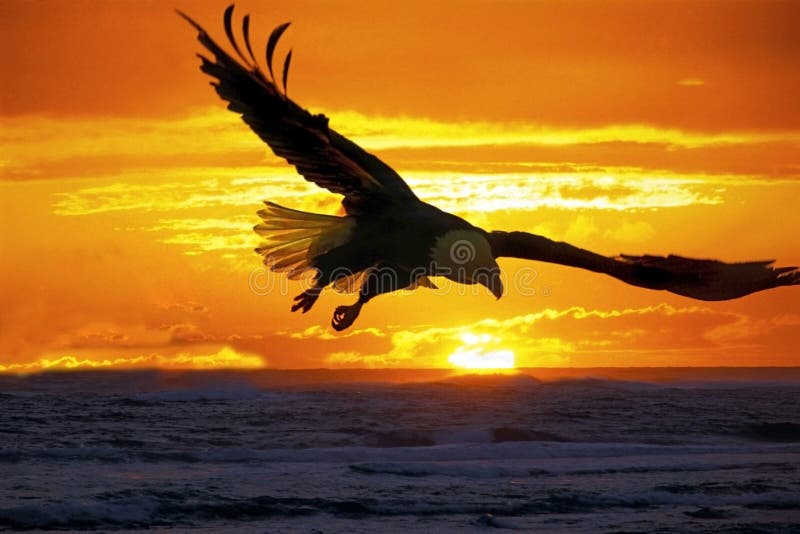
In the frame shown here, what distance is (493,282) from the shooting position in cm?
913

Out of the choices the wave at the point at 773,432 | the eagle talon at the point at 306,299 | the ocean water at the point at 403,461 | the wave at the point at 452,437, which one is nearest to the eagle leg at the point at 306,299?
the eagle talon at the point at 306,299

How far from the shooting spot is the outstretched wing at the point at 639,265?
361 inches

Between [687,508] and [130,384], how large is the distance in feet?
99.0

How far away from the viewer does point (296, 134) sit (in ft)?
→ 30.6

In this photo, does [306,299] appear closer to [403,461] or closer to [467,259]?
[467,259]

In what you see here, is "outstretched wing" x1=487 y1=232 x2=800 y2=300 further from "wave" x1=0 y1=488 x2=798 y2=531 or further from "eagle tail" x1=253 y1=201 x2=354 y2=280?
"wave" x1=0 y1=488 x2=798 y2=531

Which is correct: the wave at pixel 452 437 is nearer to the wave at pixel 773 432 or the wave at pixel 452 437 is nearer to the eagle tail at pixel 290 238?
the wave at pixel 773 432

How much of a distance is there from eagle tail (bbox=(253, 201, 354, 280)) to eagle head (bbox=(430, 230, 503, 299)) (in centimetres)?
144

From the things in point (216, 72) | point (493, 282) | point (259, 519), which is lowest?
point (259, 519)

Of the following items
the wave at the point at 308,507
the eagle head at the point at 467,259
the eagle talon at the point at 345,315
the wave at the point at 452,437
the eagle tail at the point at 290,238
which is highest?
the eagle tail at the point at 290,238

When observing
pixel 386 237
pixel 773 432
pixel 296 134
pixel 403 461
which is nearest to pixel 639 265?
pixel 386 237

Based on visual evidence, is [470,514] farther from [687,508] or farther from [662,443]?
[662,443]

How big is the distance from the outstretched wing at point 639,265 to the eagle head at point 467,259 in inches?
6.7

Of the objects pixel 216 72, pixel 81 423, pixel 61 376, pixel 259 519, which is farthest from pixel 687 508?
pixel 61 376
